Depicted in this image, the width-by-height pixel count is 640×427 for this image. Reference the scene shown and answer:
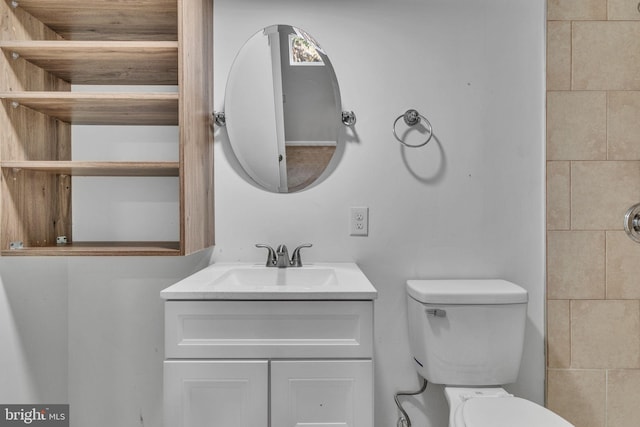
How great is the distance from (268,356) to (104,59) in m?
1.15

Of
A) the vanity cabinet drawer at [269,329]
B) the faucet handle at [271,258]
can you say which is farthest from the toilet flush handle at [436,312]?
the faucet handle at [271,258]

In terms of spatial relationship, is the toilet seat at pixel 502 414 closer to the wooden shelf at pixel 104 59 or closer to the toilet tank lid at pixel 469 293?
the toilet tank lid at pixel 469 293

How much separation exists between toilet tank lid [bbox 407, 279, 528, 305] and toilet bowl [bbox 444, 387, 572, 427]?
1.01ft

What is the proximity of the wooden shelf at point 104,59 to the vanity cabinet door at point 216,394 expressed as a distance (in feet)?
3.24

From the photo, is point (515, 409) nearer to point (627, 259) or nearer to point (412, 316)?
point (412, 316)

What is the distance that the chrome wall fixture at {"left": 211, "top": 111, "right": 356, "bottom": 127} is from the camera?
1574mm

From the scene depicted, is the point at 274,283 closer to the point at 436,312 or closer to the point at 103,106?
the point at 436,312

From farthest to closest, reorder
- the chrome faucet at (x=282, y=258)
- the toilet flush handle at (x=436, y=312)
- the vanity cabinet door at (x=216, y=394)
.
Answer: the chrome faucet at (x=282, y=258)
the toilet flush handle at (x=436, y=312)
the vanity cabinet door at (x=216, y=394)

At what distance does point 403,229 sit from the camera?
1595 millimetres

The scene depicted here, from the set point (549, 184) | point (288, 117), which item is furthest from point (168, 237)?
point (549, 184)

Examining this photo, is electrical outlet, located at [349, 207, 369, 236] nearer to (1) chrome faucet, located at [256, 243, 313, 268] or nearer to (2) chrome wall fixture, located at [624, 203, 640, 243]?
(1) chrome faucet, located at [256, 243, 313, 268]

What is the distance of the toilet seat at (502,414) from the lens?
3.65ft

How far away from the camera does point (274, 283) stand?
4.45 ft

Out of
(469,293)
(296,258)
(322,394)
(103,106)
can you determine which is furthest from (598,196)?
(103,106)
